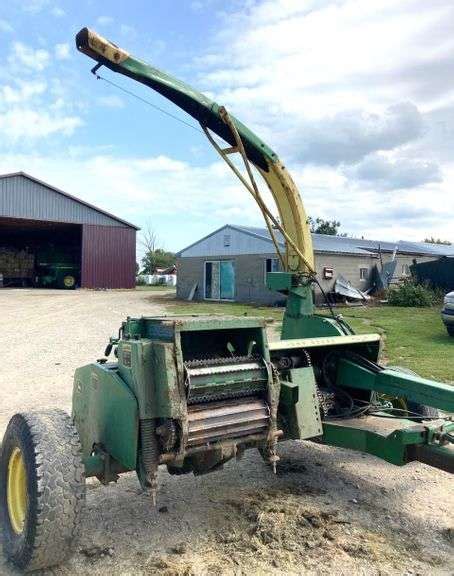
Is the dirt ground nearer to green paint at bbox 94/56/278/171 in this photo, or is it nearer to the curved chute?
the curved chute

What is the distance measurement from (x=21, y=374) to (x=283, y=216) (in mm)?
5145

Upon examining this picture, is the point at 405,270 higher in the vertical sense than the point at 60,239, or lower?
lower

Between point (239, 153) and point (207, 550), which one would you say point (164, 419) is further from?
point (239, 153)

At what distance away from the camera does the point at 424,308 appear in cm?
2150

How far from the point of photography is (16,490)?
363cm

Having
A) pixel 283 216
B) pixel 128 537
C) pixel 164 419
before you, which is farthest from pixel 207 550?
pixel 283 216

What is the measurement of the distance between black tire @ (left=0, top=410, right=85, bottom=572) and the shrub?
2082 centimetres

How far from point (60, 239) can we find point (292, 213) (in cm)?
3540

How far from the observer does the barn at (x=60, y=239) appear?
99.3 ft

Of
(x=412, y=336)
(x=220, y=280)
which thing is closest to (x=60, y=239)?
(x=220, y=280)

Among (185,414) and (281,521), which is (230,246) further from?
(185,414)

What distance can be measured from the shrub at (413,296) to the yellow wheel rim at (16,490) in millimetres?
20703

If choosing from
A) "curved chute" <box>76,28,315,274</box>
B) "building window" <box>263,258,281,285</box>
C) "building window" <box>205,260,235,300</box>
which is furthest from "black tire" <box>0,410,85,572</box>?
"building window" <box>205,260,235,300</box>

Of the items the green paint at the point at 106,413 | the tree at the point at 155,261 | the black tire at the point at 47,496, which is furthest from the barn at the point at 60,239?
the black tire at the point at 47,496
